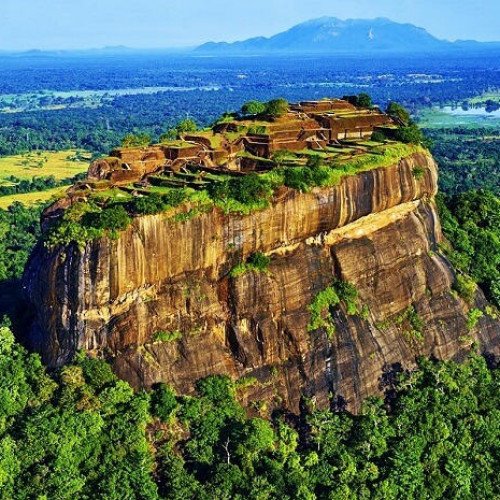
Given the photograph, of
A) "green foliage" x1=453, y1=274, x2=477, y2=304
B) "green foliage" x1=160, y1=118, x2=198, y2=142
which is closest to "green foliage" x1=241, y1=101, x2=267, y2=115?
"green foliage" x1=160, y1=118, x2=198, y2=142

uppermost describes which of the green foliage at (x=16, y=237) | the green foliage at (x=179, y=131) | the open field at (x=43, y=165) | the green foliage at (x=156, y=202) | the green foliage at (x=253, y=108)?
the green foliage at (x=253, y=108)

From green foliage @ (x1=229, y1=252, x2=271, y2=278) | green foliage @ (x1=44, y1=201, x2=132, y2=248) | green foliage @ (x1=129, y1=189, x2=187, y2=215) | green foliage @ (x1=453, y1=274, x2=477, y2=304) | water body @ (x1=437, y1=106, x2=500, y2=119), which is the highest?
green foliage @ (x1=129, y1=189, x2=187, y2=215)

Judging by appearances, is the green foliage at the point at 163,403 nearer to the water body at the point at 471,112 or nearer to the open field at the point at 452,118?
the open field at the point at 452,118

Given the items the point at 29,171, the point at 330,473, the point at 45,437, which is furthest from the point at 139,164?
the point at 29,171

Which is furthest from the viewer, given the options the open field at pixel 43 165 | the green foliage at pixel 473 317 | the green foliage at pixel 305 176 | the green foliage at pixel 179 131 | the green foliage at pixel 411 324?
the open field at pixel 43 165

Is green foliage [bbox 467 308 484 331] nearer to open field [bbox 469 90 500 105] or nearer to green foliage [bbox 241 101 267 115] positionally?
green foliage [bbox 241 101 267 115]

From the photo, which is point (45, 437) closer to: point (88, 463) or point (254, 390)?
point (88, 463)

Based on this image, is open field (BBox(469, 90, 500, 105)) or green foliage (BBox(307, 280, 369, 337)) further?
open field (BBox(469, 90, 500, 105))

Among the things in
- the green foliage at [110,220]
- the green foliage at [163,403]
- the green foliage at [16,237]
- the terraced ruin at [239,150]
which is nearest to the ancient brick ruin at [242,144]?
the terraced ruin at [239,150]
